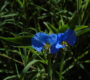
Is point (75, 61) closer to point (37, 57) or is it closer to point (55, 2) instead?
point (37, 57)

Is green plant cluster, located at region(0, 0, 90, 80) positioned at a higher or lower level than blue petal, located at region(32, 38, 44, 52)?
lower

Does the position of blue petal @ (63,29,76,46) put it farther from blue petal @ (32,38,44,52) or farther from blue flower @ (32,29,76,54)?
blue petal @ (32,38,44,52)

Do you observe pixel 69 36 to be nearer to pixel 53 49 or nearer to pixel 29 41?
pixel 53 49

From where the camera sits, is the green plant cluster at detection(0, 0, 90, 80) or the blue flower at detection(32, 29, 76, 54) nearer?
the blue flower at detection(32, 29, 76, 54)

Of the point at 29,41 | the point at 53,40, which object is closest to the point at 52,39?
the point at 53,40

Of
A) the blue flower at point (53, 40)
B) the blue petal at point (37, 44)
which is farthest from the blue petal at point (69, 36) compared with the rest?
the blue petal at point (37, 44)

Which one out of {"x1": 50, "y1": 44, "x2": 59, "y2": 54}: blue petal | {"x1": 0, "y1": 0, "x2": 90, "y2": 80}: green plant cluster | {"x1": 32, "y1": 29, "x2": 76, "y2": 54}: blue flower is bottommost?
{"x1": 0, "y1": 0, "x2": 90, "y2": 80}: green plant cluster

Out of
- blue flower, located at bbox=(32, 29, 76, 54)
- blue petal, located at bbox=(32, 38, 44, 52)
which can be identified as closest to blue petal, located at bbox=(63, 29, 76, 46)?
blue flower, located at bbox=(32, 29, 76, 54)
